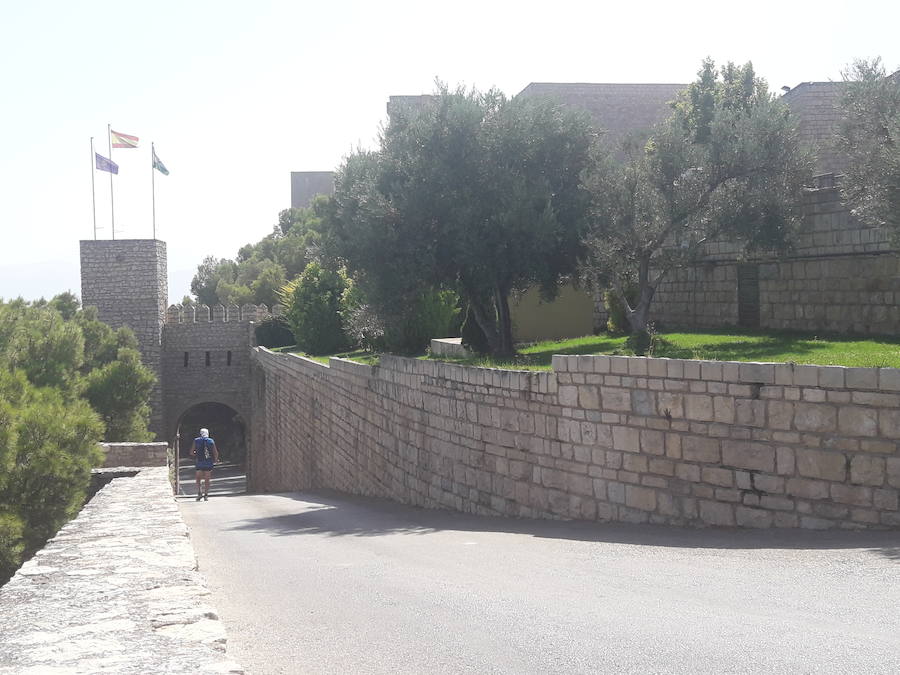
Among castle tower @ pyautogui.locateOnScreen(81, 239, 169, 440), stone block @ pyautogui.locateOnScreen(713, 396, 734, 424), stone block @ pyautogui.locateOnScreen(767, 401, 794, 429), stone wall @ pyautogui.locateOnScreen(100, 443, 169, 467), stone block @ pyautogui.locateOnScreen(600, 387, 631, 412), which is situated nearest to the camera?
stone block @ pyautogui.locateOnScreen(767, 401, 794, 429)

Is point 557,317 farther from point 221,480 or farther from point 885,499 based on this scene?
point 221,480

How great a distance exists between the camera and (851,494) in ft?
27.8

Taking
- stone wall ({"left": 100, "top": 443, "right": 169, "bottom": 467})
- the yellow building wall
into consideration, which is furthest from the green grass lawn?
stone wall ({"left": 100, "top": 443, "right": 169, "bottom": 467})

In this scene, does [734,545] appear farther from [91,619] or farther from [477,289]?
[477,289]

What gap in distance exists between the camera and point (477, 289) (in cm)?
1700

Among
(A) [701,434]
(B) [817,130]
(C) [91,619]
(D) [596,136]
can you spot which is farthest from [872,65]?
(B) [817,130]

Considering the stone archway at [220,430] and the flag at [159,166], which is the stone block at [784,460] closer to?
the flag at [159,166]

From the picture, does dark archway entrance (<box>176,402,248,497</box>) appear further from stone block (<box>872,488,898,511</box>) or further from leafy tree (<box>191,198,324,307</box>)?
stone block (<box>872,488,898,511</box>)

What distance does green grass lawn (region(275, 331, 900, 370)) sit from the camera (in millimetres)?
10820

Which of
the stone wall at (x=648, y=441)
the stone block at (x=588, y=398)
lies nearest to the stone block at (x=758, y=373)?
the stone wall at (x=648, y=441)

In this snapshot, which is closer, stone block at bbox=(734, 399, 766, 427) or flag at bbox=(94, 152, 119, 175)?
stone block at bbox=(734, 399, 766, 427)

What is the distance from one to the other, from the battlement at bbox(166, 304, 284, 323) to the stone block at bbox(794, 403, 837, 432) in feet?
121

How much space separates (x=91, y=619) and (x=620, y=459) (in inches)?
278

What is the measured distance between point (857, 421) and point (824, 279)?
7836 mm
